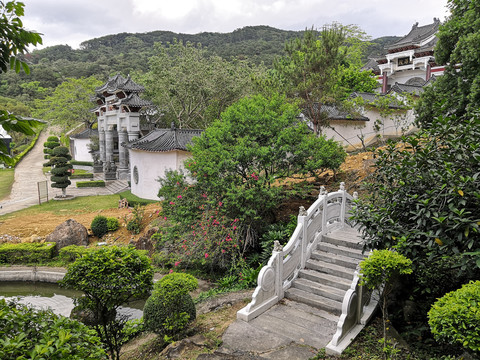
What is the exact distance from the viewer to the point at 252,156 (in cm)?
978

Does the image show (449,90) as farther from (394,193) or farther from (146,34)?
(146,34)

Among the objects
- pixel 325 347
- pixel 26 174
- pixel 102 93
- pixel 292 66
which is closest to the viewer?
pixel 325 347

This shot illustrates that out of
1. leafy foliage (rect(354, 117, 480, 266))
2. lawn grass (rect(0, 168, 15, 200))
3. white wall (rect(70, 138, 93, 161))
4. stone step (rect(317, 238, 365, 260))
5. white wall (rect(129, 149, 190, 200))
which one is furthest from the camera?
white wall (rect(70, 138, 93, 161))

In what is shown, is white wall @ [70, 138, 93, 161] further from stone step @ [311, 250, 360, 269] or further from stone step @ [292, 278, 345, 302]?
stone step @ [292, 278, 345, 302]

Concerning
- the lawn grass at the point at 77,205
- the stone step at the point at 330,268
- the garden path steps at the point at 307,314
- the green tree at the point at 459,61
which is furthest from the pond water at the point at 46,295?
the green tree at the point at 459,61

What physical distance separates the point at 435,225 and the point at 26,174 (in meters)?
36.5

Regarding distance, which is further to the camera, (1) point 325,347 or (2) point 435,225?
(1) point 325,347

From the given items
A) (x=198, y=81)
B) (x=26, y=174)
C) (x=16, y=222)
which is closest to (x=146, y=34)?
(x=26, y=174)

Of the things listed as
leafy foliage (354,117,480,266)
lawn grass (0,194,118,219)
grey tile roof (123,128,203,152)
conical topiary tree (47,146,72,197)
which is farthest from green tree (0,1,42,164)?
conical topiary tree (47,146,72,197)

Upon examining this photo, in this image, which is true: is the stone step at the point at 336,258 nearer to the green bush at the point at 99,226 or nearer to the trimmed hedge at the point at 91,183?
the green bush at the point at 99,226

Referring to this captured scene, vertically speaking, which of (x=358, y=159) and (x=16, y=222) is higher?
(x=358, y=159)

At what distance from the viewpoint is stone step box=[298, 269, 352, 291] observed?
22.4 feet

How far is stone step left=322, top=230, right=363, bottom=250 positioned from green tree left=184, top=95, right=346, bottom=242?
1914mm

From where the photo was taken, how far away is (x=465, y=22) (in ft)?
31.9
